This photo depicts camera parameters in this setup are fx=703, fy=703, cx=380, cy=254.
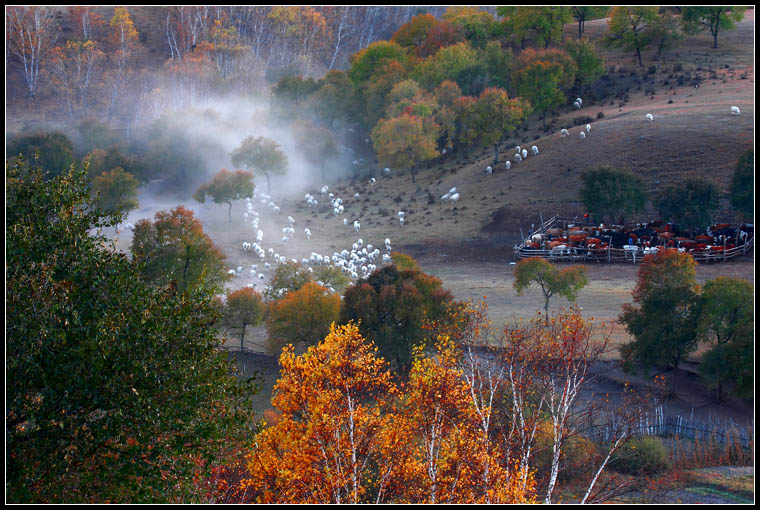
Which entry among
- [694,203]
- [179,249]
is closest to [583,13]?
[694,203]

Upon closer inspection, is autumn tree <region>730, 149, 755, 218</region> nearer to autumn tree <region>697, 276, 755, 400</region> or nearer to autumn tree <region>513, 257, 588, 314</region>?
autumn tree <region>513, 257, 588, 314</region>

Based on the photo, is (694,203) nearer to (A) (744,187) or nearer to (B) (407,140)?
(A) (744,187)

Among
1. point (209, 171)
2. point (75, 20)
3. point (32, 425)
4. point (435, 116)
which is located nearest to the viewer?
point (32, 425)

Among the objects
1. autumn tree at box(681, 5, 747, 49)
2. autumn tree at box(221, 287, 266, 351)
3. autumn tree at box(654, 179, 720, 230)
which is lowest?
autumn tree at box(221, 287, 266, 351)

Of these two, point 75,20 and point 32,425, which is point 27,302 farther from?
point 75,20

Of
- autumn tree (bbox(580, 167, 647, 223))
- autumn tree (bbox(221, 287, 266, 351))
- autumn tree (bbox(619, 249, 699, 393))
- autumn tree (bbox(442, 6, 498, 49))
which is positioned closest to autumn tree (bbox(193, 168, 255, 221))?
autumn tree (bbox(580, 167, 647, 223))

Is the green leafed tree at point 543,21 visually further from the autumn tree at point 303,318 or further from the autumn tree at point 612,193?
the autumn tree at point 303,318

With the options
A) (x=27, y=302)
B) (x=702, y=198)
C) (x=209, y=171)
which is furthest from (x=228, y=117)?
(x=27, y=302)
